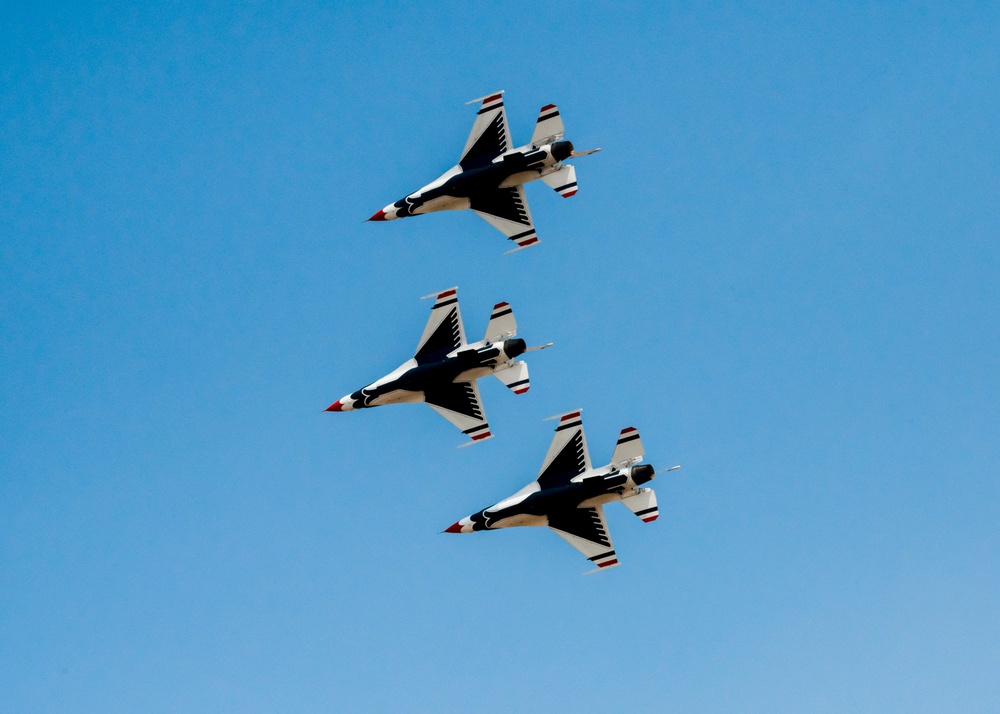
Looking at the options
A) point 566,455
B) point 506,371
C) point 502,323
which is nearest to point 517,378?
point 506,371

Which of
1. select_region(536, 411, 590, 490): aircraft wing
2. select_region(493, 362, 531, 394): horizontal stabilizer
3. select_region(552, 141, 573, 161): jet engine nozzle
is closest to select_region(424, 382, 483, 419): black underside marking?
select_region(493, 362, 531, 394): horizontal stabilizer

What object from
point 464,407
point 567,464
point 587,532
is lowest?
point 587,532

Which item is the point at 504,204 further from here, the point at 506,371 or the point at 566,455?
the point at 566,455

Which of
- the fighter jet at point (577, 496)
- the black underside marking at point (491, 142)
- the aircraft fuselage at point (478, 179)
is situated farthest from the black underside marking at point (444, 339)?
the black underside marking at point (491, 142)

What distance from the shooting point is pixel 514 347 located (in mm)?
89688

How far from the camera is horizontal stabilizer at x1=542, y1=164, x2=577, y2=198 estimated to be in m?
89.9

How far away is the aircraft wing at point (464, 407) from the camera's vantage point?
9219 centimetres

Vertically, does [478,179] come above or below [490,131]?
below

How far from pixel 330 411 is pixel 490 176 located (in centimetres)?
1869

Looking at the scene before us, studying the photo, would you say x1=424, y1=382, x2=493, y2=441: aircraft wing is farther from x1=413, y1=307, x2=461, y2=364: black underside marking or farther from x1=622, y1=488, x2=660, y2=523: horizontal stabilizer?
x1=622, y1=488, x2=660, y2=523: horizontal stabilizer

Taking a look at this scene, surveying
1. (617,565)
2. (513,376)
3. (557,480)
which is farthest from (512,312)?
(617,565)

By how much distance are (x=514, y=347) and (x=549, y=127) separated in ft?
45.5

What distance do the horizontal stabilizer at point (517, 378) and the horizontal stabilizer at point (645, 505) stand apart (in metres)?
9.53

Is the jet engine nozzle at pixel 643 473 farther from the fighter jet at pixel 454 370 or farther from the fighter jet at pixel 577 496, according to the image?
the fighter jet at pixel 454 370
